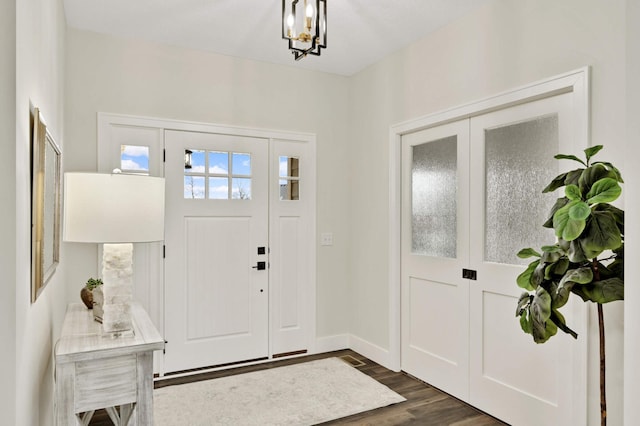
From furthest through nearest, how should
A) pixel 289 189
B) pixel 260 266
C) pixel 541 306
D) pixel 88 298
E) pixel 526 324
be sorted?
pixel 289 189 → pixel 260 266 → pixel 88 298 → pixel 526 324 → pixel 541 306

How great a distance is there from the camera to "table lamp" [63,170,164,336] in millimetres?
1890

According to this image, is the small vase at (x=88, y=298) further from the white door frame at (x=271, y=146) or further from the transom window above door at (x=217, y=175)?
the transom window above door at (x=217, y=175)

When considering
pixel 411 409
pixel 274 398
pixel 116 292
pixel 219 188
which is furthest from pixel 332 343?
pixel 116 292

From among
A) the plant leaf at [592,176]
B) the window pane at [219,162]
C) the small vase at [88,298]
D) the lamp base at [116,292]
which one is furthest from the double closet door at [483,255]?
the small vase at [88,298]

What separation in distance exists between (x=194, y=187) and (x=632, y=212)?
3.05m

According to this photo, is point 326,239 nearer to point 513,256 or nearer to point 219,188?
point 219,188

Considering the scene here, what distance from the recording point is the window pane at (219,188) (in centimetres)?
375

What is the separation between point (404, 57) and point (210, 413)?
→ 306 cm

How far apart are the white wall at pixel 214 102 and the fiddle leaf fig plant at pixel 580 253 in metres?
2.40

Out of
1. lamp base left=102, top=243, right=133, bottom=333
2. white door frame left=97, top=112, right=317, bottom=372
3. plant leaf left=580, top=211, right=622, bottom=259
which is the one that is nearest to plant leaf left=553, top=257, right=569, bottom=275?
plant leaf left=580, top=211, right=622, bottom=259

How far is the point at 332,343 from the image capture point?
424cm

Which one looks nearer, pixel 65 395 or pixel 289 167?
pixel 65 395

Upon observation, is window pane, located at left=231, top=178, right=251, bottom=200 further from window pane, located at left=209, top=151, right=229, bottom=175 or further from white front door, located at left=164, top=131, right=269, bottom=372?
window pane, located at left=209, top=151, right=229, bottom=175

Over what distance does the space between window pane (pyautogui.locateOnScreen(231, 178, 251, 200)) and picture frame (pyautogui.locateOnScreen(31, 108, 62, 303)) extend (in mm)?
1800
